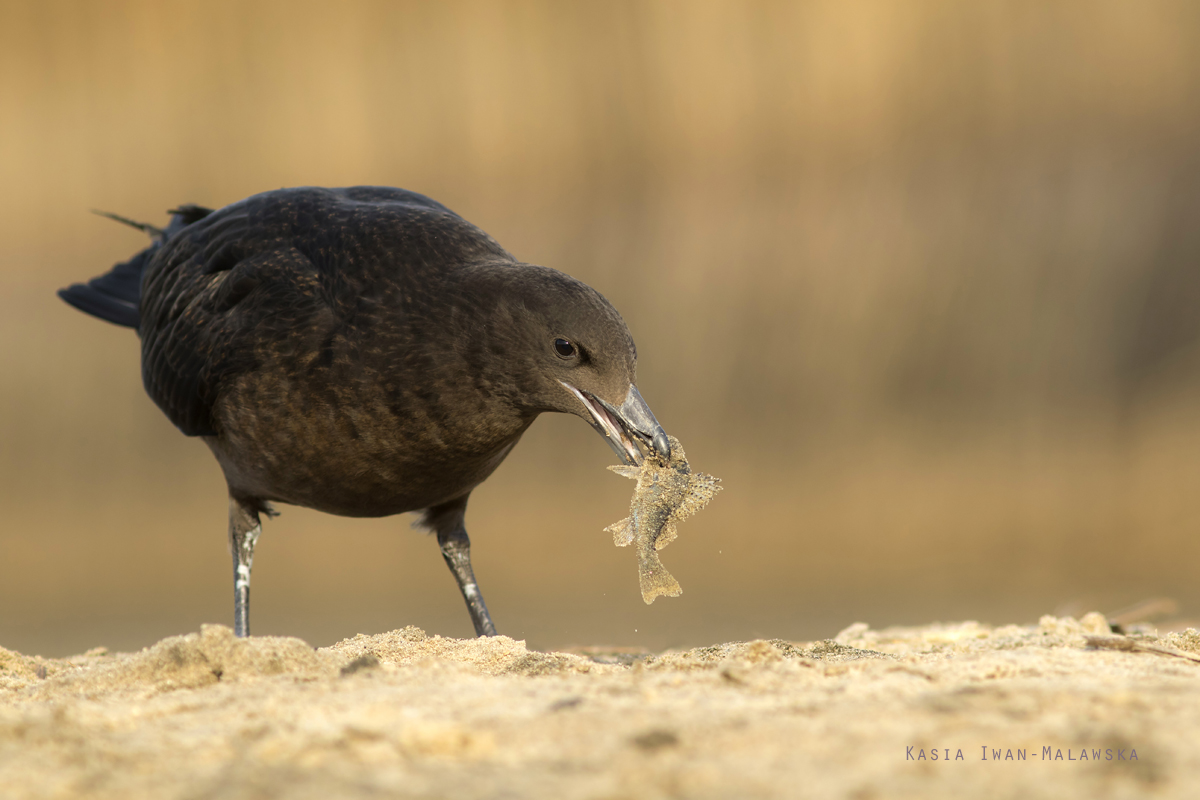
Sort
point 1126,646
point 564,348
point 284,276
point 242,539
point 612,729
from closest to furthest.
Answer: point 612,729 → point 1126,646 → point 564,348 → point 284,276 → point 242,539

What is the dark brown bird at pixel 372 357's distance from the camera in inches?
145

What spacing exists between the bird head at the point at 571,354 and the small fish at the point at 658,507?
0.06 meters

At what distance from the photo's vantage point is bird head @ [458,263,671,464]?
3.59 m

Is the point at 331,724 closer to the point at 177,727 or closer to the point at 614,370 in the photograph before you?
the point at 177,727

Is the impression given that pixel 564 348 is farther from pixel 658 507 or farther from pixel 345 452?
pixel 345 452

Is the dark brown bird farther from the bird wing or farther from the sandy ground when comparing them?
the sandy ground

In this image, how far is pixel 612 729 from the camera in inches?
76.3

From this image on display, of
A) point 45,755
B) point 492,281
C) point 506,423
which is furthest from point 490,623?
point 45,755

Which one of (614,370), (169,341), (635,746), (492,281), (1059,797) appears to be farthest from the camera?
(169,341)

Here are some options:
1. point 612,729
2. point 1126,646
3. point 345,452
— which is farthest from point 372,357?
point 1126,646

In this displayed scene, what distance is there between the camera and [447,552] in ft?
16.8

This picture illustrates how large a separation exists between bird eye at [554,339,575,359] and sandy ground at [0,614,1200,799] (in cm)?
121

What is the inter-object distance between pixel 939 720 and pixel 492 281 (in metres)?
2.42

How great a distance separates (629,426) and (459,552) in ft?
6.06
